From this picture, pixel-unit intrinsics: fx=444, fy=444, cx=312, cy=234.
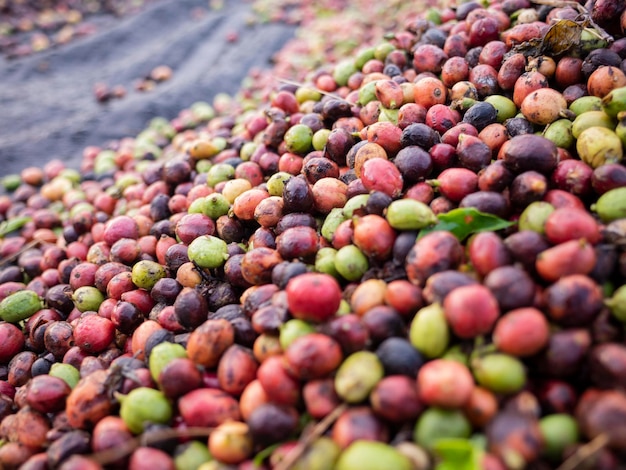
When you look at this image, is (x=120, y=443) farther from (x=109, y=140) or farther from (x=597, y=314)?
(x=109, y=140)

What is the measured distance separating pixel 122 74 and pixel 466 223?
8.22 m

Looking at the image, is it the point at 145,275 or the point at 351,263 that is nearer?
the point at 351,263

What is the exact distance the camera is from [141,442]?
224 centimetres

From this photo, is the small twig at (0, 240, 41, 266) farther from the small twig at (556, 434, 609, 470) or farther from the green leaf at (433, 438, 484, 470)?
the small twig at (556, 434, 609, 470)

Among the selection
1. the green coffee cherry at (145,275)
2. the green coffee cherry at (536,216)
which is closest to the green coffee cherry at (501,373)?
the green coffee cherry at (536,216)

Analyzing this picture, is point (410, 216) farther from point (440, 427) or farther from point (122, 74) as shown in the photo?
point (122, 74)

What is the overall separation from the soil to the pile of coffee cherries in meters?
3.56

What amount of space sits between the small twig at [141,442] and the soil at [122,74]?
5398 millimetres

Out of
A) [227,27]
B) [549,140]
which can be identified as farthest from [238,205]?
[227,27]

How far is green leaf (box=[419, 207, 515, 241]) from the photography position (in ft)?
8.30

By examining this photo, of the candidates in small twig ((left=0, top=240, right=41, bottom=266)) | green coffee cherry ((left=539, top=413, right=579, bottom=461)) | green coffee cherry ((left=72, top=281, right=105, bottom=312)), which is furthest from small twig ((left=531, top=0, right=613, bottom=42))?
small twig ((left=0, top=240, right=41, bottom=266))

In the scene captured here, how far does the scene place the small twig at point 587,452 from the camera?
69.6 inches

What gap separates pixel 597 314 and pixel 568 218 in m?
0.50

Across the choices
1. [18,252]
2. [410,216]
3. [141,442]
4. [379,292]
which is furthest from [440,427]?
[18,252]
